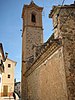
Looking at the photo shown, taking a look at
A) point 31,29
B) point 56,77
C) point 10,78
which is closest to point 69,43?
point 56,77

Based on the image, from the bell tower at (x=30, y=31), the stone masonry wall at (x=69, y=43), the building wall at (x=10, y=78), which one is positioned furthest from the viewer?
the building wall at (x=10, y=78)

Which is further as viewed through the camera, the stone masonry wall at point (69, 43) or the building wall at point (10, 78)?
the building wall at point (10, 78)

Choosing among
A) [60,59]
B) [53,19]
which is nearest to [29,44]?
[53,19]

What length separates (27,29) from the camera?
21812 mm

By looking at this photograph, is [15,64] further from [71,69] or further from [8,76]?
[71,69]

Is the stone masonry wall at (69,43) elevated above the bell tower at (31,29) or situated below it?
below

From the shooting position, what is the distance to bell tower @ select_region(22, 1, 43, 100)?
20239 millimetres

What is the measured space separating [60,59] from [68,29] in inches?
56.6

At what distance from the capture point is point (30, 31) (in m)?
21.7

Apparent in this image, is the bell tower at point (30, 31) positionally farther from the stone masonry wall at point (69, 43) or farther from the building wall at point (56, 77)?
the stone masonry wall at point (69, 43)

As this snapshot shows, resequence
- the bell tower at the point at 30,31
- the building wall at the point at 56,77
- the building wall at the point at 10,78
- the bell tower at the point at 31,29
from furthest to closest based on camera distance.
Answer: the building wall at the point at 10,78 → the bell tower at the point at 31,29 → the bell tower at the point at 30,31 → the building wall at the point at 56,77

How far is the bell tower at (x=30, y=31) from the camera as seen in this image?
20239 millimetres

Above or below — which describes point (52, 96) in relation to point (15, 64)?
below

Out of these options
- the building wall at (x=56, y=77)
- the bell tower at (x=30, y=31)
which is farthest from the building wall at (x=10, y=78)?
the building wall at (x=56, y=77)
